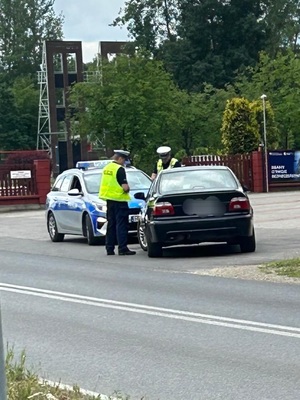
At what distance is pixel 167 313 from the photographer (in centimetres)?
1109

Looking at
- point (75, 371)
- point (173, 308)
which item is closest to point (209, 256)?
point (173, 308)

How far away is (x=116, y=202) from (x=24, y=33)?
263 feet

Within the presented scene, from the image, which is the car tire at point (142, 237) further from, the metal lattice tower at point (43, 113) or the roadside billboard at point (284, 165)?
the metal lattice tower at point (43, 113)

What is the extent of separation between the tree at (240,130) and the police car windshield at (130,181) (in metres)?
27.0

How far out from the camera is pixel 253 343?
9.18 m

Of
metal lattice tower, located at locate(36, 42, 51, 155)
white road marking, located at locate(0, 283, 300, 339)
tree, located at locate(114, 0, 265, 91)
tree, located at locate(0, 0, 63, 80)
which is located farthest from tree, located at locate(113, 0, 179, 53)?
white road marking, located at locate(0, 283, 300, 339)

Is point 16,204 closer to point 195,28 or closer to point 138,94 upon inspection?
point 138,94

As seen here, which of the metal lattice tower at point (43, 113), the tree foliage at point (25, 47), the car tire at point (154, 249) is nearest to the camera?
the car tire at point (154, 249)

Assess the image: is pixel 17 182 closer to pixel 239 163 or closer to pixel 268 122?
pixel 239 163

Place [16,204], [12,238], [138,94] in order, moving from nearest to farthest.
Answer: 1. [12,238]
2. [16,204]
3. [138,94]

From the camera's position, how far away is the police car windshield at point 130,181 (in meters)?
21.8

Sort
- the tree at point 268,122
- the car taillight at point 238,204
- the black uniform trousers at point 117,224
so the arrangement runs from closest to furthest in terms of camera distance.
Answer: the car taillight at point 238,204, the black uniform trousers at point 117,224, the tree at point 268,122

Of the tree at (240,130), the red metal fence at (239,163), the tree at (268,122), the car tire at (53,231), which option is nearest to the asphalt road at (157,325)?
the car tire at (53,231)

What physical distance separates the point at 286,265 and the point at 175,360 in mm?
6755
